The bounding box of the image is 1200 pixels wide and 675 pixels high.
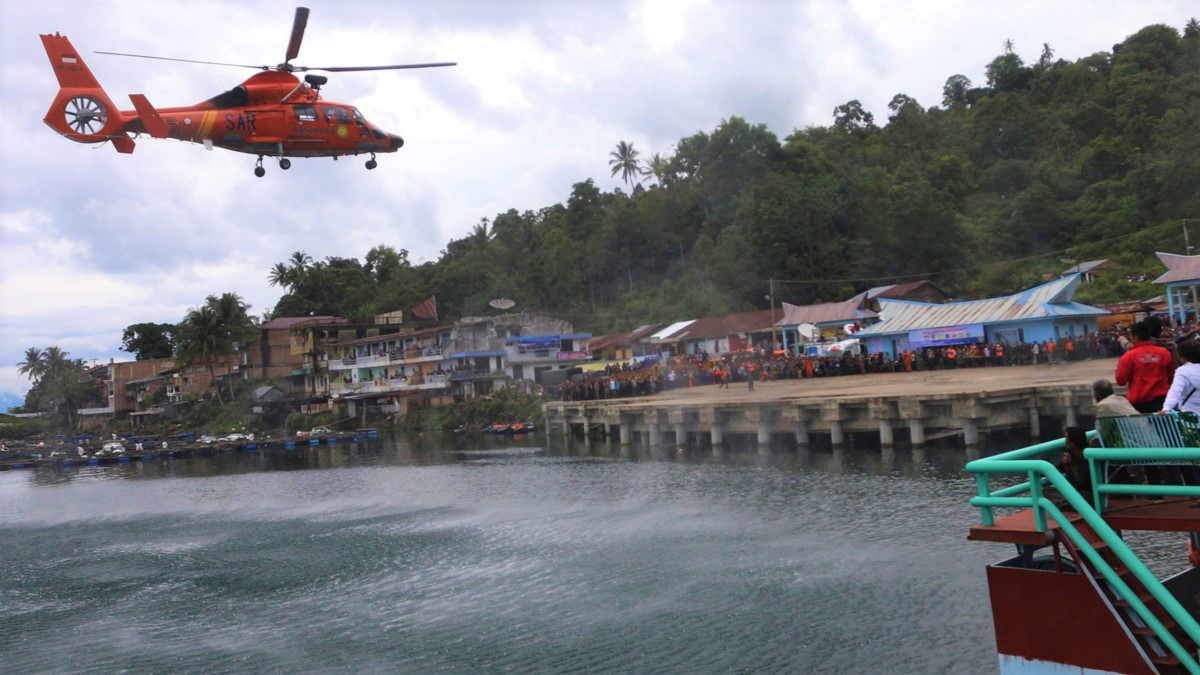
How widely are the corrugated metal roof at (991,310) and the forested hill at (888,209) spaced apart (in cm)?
1419

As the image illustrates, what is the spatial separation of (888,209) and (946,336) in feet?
75.3

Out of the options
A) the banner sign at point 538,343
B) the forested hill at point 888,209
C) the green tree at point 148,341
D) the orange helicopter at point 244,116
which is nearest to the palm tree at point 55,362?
the green tree at point 148,341

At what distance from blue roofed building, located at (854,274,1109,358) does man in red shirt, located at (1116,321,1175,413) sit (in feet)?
119

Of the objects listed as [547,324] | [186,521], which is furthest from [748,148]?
[186,521]

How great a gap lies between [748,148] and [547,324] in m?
22.4

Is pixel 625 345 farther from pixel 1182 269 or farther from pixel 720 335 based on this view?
pixel 1182 269

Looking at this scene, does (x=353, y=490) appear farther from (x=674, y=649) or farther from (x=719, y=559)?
(x=674, y=649)

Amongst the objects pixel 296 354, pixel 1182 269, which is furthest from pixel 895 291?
pixel 296 354

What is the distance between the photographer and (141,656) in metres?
16.4

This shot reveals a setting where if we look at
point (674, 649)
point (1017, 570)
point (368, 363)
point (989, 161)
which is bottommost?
point (674, 649)

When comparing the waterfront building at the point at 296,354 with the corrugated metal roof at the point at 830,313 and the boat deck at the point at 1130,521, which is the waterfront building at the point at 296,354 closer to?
the corrugated metal roof at the point at 830,313

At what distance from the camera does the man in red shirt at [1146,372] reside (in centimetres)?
835

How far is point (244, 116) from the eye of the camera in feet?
80.1

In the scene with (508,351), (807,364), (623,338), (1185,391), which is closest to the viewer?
(1185,391)
